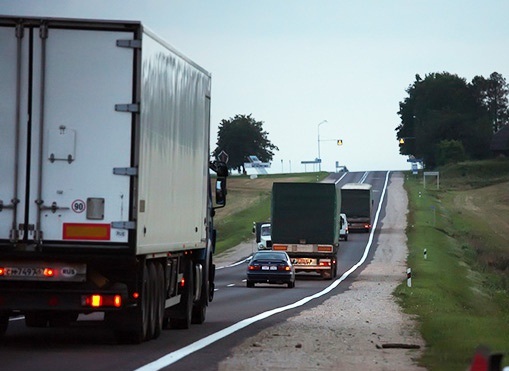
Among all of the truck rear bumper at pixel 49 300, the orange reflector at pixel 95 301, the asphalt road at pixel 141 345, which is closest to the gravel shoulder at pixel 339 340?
the asphalt road at pixel 141 345

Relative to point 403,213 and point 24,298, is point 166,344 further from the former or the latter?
point 403,213

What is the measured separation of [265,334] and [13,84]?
7151 millimetres

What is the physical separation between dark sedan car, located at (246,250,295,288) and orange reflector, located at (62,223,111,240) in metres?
33.3

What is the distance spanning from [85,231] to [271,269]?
3362 cm

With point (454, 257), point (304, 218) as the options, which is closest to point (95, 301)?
point (304, 218)

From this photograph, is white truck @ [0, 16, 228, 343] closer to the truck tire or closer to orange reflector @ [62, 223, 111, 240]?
orange reflector @ [62, 223, 111, 240]

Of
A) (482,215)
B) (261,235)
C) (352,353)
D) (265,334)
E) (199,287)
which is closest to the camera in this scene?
(352,353)

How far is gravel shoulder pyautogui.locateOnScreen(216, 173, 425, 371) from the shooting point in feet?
56.2

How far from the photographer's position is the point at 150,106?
18.1 metres

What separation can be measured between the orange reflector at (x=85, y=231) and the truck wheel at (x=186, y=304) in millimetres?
5642

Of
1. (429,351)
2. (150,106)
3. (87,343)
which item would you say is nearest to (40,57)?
(150,106)

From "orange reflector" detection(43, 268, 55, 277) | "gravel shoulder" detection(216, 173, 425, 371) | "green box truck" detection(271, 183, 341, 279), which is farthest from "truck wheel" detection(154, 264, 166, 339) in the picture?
"green box truck" detection(271, 183, 341, 279)

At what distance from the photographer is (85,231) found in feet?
56.5

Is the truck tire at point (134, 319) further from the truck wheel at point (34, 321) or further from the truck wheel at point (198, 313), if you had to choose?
the truck wheel at point (198, 313)
